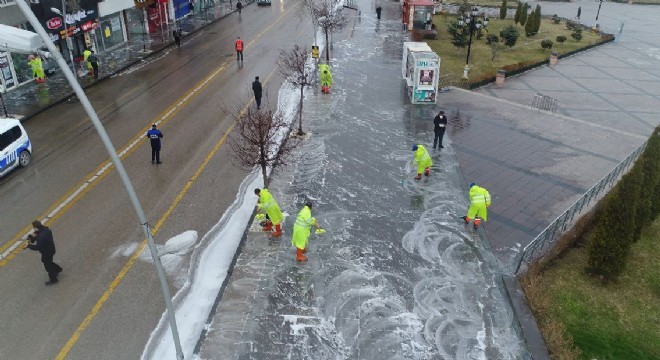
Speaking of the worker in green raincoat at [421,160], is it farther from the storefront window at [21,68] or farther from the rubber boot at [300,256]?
the storefront window at [21,68]

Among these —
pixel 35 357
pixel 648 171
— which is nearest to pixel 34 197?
pixel 35 357

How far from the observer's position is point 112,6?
107 ft

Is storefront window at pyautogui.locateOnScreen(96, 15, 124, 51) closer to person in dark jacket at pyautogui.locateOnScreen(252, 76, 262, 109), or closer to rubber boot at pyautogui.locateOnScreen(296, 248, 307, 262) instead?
person in dark jacket at pyautogui.locateOnScreen(252, 76, 262, 109)

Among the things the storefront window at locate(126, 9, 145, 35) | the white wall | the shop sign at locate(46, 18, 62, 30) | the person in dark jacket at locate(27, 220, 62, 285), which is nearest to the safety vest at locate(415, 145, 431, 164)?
the person in dark jacket at locate(27, 220, 62, 285)

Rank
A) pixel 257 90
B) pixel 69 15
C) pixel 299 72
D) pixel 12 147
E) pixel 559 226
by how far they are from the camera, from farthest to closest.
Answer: pixel 69 15
pixel 257 90
pixel 299 72
pixel 12 147
pixel 559 226

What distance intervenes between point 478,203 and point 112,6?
2823 centimetres

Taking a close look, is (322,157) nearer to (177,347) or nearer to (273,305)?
(273,305)

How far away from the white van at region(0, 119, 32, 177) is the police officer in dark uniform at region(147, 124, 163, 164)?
428 centimetres

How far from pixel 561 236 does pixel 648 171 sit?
2700 mm

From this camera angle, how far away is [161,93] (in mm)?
25406

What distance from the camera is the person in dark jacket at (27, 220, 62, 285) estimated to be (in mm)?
11570

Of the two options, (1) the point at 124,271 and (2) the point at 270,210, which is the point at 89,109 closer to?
(1) the point at 124,271

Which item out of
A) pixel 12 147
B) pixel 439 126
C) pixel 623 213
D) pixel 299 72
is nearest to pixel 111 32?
pixel 299 72

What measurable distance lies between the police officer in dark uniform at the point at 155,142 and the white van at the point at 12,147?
14.0 ft
